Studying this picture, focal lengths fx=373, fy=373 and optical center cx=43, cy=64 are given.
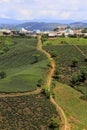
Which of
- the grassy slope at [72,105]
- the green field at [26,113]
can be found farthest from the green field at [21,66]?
the grassy slope at [72,105]

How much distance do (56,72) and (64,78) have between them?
3769 millimetres

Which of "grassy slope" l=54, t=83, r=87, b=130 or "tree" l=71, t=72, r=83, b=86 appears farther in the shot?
"tree" l=71, t=72, r=83, b=86

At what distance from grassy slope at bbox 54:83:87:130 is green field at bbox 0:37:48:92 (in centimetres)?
621

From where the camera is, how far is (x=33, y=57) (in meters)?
124

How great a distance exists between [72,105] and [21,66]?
4086 cm

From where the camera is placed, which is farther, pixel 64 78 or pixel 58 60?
pixel 58 60

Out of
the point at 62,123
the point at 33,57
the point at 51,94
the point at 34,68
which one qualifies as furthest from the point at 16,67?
the point at 62,123

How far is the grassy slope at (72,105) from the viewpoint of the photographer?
7157 cm

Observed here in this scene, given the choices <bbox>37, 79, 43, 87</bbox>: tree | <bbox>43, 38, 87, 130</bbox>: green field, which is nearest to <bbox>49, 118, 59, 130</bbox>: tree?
<bbox>43, 38, 87, 130</bbox>: green field

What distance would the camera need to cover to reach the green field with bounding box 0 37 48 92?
84812mm

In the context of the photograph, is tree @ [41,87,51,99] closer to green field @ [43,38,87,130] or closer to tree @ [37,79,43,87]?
green field @ [43,38,87,130]

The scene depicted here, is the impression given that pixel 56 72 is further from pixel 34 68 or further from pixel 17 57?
pixel 17 57

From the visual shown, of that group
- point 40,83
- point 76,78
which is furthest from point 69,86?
point 40,83

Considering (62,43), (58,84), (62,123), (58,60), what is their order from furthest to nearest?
(62,43), (58,60), (58,84), (62,123)
